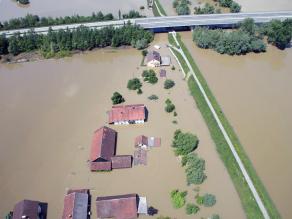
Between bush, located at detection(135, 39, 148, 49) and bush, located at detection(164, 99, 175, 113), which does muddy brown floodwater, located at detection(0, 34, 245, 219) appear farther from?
bush, located at detection(135, 39, 148, 49)

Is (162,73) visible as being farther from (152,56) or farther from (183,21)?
(183,21)

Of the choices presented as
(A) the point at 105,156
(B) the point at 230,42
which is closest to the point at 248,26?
(B) the point at 230,42

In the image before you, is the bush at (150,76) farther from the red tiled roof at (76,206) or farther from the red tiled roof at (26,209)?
the red tiled roof at (26,209)

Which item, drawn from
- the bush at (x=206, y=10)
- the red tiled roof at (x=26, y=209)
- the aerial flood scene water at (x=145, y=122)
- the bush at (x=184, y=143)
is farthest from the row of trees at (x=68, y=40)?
the red tiled roof at (x=26, y=209)

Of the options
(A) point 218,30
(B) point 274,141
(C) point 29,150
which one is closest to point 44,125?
(C) point 29,150

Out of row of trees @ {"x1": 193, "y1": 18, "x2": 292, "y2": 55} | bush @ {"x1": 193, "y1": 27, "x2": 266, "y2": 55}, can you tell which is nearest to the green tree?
row of trees @ {"x1": 193, "y1": 18, "x2": 292, "y2": 55}
